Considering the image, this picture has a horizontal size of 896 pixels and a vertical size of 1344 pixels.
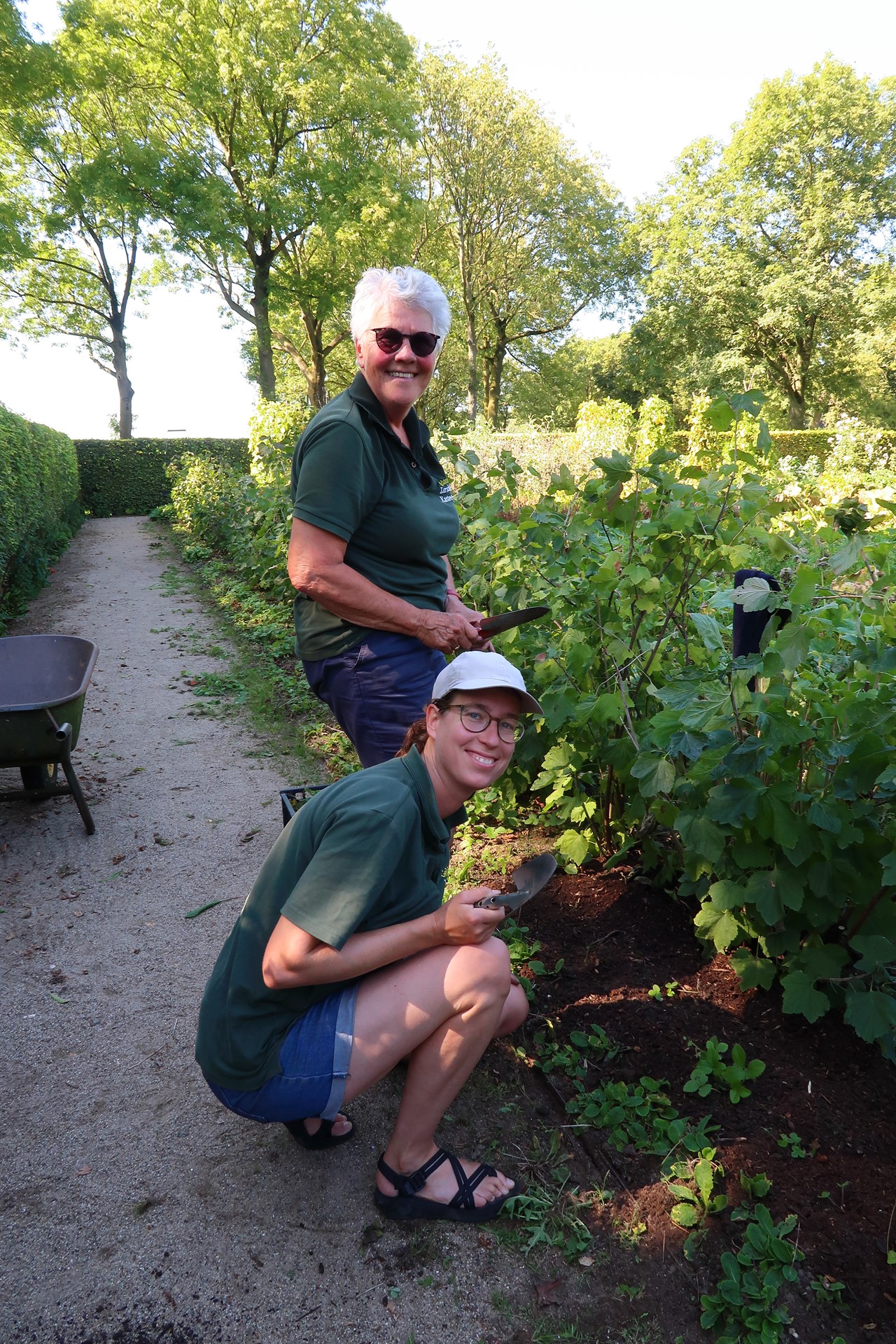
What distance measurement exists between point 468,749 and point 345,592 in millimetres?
651

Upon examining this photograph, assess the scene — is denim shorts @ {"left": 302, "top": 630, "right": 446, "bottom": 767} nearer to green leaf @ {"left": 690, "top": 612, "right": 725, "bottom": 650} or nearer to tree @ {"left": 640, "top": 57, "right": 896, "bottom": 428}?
green leaf @ {"left": 690, "top": 612, "right": 725, "bottom": 650}

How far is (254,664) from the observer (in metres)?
7.25

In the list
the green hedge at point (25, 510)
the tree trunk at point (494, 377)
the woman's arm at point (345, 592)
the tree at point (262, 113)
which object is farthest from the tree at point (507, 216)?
the woman's arm at point (345, 592)

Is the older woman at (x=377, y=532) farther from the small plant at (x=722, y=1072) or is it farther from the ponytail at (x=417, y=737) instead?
the small plant at (x=722, y=1072)

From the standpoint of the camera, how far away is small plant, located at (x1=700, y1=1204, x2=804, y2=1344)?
175 centimetres

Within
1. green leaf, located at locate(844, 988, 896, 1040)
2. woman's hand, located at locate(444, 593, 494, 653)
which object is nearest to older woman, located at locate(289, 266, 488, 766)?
woman's hand, located at locate(444, 593, 494, 653)

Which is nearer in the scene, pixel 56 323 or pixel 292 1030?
pixel 292 1030

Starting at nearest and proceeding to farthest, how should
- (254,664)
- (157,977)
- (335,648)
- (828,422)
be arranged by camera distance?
(335,648), (157,977), (254,664), (828,422)

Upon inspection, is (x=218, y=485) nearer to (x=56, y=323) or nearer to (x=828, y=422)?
(x=56, y=323)

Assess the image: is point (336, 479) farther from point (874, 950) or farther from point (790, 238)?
point (790, 238)

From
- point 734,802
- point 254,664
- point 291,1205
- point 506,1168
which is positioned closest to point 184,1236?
point 291,1205

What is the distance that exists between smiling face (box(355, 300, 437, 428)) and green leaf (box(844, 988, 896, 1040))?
1.95m

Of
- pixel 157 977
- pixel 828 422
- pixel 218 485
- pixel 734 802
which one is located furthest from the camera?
pixel 828 422

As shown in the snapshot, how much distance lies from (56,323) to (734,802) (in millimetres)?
35141
